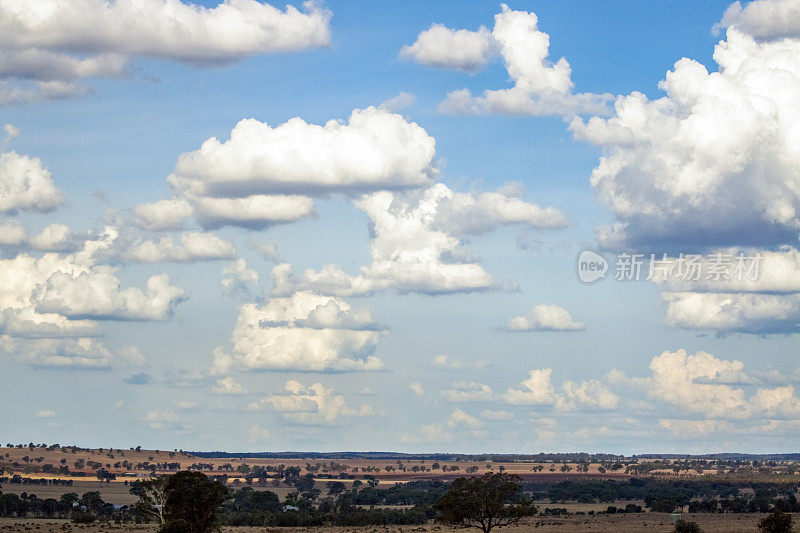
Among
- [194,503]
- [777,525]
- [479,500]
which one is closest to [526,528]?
[777,525]

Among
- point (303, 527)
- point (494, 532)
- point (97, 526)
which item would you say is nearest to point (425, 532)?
point (494, 532)

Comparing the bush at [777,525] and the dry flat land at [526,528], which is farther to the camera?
the dry flat land at [526,528]

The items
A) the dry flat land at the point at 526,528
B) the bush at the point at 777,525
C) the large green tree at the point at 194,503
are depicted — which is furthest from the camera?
the dry flat land at the point at 526,528

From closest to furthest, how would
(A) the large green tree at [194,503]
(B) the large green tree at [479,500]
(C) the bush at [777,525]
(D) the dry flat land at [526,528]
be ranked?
(A) the large green tree at [194,503]
(B) the large green tree at [479,500]
(C) the bush at [777,525]
(D) the dry flat land at [526,528]

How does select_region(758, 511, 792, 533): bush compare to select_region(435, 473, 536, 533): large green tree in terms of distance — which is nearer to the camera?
select_region(435, 473, 536, 533): large green tree

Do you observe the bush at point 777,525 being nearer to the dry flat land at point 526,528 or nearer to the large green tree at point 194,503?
the dry flat land at point 526,528

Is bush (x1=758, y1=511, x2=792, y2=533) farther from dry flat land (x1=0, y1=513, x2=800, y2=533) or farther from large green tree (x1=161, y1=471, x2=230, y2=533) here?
large green tree (x1=161, y1=471, x2=230, y2=533)

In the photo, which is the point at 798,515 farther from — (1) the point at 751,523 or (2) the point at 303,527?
(2) the point at 303,527

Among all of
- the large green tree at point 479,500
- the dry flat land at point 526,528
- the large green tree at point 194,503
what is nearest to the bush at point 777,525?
the dry flat land at point 526,528

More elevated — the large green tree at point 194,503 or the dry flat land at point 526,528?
the large green tree at point 194,503

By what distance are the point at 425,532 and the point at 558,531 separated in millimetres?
22059

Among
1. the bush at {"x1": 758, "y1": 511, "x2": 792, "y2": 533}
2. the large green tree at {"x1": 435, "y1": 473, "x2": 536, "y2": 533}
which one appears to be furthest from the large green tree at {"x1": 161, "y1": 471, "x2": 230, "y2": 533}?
the bush at {"x1": 758, "y1": 511, "x2": 792, "y2": 533}

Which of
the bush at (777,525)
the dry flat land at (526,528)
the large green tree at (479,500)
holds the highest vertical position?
the large green tree at (479,500)

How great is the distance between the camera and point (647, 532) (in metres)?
172
